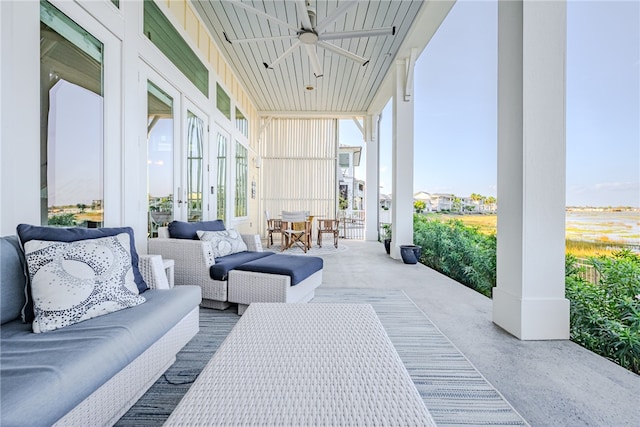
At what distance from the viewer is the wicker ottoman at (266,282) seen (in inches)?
94.1

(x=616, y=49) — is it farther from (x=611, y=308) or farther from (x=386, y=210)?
(x=386, y=210)

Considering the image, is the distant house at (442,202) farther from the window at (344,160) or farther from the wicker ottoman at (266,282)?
the window at (344,160)

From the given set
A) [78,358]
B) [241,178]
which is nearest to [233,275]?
[78,358]

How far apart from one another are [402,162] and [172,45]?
3846 millimetres

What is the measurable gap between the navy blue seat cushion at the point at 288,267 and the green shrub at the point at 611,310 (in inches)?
80.5

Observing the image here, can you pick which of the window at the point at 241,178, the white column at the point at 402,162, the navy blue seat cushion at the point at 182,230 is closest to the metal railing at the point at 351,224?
the window at the point at 241,178

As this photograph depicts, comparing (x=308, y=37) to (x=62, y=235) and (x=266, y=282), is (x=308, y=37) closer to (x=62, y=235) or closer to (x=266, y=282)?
(x=266, y=282)

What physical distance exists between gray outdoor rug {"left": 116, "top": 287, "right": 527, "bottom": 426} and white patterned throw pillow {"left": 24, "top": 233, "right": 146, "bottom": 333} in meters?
0.47

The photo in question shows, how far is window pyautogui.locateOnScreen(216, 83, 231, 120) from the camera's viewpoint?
15.7 ft

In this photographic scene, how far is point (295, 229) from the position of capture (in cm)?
676

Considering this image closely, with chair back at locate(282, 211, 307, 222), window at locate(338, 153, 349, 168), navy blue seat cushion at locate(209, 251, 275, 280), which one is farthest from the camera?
window at locate(338, 153, 349, 168)

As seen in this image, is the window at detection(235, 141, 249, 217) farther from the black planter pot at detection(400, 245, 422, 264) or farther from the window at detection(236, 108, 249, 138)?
the black planter pot at detection(400, 245, 422, 264)

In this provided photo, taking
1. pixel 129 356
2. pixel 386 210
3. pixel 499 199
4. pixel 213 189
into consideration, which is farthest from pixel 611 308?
pixel 386 210

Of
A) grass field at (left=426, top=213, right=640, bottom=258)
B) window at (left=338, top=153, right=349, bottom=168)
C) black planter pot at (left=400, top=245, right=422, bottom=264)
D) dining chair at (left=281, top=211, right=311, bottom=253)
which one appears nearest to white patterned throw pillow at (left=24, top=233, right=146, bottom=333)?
grass field at (left=426, top=213, right=640, bottom=258)
